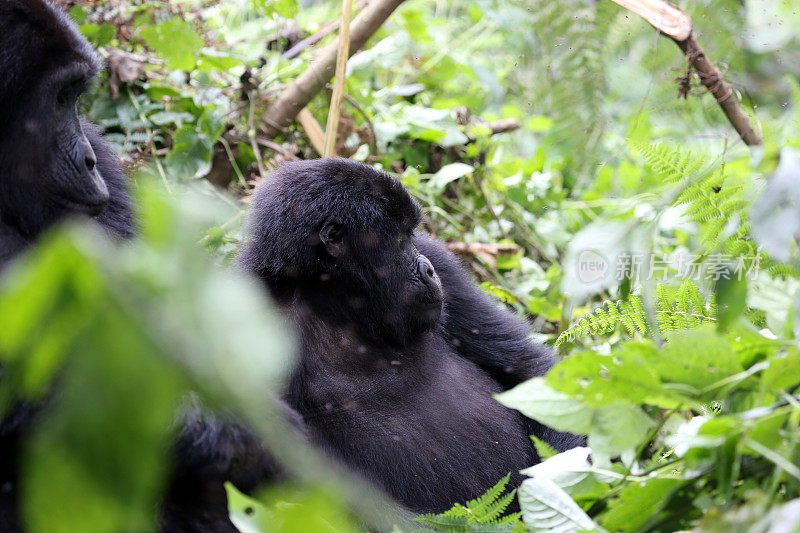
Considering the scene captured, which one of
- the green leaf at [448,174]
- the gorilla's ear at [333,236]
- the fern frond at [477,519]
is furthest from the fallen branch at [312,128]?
the fern frond at [477,519]

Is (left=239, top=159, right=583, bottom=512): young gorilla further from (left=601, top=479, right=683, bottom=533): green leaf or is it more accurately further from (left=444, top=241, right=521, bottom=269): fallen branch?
(left=444, top=241, right=521, bottom=269): fallen branch

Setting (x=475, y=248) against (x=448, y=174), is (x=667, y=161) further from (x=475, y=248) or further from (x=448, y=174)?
(x=448, y=174)

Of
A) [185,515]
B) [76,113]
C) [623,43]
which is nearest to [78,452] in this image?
[185,515]

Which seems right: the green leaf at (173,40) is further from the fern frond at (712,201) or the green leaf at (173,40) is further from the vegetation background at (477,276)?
the fern frond at (712,201)

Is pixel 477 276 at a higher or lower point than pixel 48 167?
lower

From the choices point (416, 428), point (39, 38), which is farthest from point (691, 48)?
point (39, 38)

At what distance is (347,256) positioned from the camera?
2516mm

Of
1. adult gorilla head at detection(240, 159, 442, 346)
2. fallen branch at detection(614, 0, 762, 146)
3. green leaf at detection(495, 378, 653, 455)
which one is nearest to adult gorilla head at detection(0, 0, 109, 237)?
adult gorilla head at detection(240, 159, 442, 346)

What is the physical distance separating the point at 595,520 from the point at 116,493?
97 centimetres

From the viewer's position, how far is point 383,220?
8.30 feet

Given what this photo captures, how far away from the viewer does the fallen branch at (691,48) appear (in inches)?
113

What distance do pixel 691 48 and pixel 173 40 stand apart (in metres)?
2.15

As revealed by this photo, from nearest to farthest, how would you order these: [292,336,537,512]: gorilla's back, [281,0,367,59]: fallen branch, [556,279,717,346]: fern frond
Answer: [556,279,717,346]: fern frond, [292,336,537,512]: gorilla's back, [281,0,367,59]: fallen branch

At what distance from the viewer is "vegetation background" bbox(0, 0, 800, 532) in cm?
77
